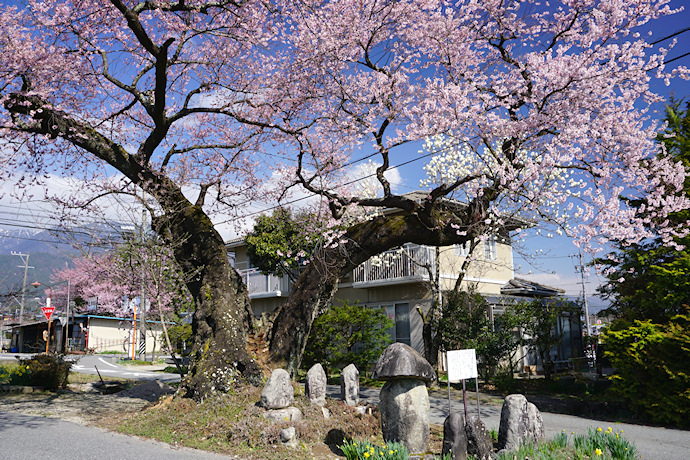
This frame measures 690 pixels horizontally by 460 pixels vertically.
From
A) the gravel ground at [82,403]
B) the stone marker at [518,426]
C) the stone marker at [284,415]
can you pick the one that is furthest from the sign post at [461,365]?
the gravel ground at [82,403]

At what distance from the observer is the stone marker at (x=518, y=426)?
628cm

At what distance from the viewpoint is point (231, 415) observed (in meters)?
7.63

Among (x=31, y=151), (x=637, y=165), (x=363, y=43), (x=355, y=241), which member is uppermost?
(x=363, y=43)

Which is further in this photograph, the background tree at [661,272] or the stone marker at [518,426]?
the background tree at [661,272]

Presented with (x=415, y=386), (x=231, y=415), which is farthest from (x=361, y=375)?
(x=415, y=386)

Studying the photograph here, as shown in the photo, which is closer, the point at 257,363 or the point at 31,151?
the point at 257,363

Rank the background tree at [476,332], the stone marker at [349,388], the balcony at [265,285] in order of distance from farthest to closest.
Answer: the balcony at [265,285]
the background tree at [476,332]
the stone marker at [349,388]

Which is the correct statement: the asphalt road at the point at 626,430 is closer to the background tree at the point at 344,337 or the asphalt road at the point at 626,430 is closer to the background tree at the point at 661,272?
the background tree at the point at 661,272

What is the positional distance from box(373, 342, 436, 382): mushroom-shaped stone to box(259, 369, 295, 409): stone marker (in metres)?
1.97

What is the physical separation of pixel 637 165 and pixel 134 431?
9.86 metres

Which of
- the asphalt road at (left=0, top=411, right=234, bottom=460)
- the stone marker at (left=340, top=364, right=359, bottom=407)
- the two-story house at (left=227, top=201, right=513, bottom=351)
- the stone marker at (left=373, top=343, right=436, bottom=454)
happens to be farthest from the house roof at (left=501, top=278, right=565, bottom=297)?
the asphalt road at (left=0, top=411, right=234, bottom=460)

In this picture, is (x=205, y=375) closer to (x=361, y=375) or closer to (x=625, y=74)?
(x=625, y=74)

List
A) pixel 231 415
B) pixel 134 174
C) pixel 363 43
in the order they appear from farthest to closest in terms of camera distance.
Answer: pixel 134 174
pixel 363 43
pixel 231 415

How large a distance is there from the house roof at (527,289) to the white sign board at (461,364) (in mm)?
14323
